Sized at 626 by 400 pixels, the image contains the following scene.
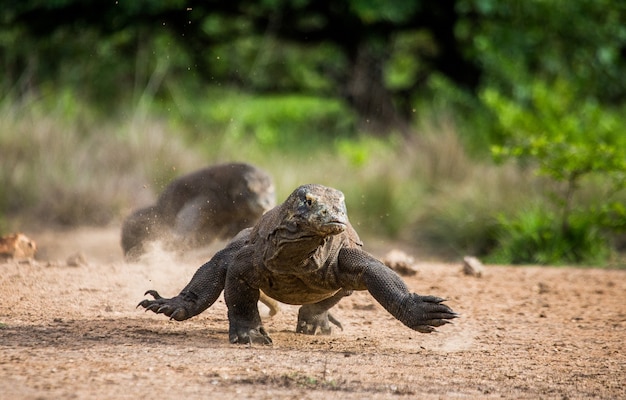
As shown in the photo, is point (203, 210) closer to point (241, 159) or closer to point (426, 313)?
point (426, 313)

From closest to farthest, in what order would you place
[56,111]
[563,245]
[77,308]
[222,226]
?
[77,308], [222,226], [563,245], [56,111]

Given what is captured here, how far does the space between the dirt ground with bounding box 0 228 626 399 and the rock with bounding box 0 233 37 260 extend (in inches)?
18.8

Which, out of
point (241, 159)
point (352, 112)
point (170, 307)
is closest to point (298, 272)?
point (170, 307)

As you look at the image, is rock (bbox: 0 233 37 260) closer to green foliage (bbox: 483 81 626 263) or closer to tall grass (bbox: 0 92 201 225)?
tall grass (bbox: 0 92 201 225)

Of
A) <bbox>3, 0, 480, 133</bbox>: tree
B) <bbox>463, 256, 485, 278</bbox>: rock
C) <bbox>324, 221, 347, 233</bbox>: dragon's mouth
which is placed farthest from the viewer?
<bbox>3, 0, 480, 133</bbox>: tree

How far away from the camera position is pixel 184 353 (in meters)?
5.37

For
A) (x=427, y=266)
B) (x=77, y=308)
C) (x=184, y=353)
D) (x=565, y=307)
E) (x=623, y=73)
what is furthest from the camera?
(x=623, y=73)

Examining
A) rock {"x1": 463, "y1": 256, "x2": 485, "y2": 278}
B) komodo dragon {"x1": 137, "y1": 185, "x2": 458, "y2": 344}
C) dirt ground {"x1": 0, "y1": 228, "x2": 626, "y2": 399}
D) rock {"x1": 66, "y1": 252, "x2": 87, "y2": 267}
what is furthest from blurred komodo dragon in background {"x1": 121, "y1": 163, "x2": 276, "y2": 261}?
komodo dragon {"x1": 137, "y1": 185, "x2": 458, "y2": 344}

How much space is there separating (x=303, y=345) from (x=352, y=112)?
50.9ft

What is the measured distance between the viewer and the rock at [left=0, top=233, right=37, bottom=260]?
8.77 m

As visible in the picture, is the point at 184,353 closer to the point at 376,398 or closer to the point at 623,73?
the point at 376,398

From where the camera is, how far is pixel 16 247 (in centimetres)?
878

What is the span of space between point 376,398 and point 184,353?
1263 millimetres

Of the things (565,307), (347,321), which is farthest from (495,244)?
(347,321)
